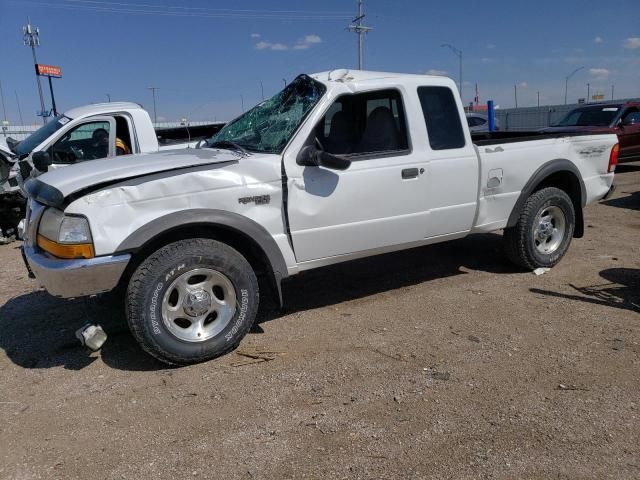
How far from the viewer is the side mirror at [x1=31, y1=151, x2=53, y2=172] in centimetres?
640

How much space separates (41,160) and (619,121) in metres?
12.9

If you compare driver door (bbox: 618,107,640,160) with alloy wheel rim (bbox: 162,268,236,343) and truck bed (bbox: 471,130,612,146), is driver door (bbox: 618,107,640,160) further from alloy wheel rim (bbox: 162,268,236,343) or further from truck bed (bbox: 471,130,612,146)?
alloy wheel rim (bbox: 162,268,236,343)

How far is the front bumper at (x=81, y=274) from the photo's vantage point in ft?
10.9

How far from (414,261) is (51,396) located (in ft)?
13.2

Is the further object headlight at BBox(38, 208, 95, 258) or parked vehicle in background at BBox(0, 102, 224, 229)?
parked vehicle in background at BBox(0, 102, 224, 229)

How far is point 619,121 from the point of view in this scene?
13.3 metres

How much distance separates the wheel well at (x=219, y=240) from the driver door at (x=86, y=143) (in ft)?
12.2

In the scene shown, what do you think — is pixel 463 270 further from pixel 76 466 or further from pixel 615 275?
pixel 76 466

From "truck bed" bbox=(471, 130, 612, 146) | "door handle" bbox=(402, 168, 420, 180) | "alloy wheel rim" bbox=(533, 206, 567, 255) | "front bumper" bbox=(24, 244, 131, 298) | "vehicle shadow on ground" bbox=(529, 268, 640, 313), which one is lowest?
"vehicle shadow on ground" bbox=(529, 268, 640, 313)

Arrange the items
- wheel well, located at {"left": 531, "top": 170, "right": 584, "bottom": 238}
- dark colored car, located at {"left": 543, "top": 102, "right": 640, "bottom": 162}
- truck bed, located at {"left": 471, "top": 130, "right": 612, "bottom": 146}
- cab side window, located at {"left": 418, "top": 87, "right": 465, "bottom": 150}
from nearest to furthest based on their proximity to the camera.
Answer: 1. cab side window, located at {"left": 418, "top": 87, "right": 465, "bottom": 150}
2. truck bed, located at {"left": 471, "top": 130, "right": 612, "bottom": 146}
3. wheel well, located at {"left": 531, "top": 170, "right": 584, "bottom": 238}
4. dark colored car, located at {"left": 543, "top": 102, "right": 640, "bottom": 162}

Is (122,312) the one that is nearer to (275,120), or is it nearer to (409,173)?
(275,120)

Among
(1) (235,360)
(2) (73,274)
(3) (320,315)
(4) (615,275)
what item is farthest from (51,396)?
(4) (615,275)

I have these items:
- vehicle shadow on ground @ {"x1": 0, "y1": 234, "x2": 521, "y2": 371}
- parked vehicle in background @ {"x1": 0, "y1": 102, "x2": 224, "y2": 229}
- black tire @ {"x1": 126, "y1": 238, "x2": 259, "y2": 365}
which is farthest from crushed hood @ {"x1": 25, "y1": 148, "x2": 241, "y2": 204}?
parked vehicle in background @ {"x1": 0, "y1": 102, "x2": 224, "y2": 229}

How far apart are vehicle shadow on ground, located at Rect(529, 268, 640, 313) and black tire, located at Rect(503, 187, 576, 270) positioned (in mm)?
467
